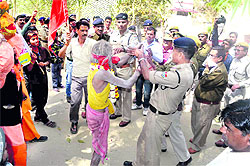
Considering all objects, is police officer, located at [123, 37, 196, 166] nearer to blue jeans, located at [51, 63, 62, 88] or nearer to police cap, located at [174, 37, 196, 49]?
police cap, located at [174, 37, 196, 49]

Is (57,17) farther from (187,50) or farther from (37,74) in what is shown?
(187,50)

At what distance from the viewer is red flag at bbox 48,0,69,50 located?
4066 millimetres

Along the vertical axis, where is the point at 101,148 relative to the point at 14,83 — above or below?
below

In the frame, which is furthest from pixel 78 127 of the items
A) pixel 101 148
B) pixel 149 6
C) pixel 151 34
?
pixel 149 6

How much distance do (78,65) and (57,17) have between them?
1.08 meters

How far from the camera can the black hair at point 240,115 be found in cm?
153

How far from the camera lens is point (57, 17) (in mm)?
4148

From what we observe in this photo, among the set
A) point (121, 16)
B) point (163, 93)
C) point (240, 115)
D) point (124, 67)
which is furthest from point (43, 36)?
point (240, 115)

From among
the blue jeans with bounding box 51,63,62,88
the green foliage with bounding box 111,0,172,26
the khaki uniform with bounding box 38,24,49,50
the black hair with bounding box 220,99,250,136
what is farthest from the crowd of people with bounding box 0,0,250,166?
the green foliage with bounding box 111,0,172,26

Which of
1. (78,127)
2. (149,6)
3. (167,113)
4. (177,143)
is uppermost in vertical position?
(149,6)

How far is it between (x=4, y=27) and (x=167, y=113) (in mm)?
2487

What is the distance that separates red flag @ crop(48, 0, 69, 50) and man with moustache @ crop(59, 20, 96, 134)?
36 centimetres

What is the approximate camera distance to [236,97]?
4945 millimetres

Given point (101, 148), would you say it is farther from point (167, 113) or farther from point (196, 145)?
point (196, 145)
